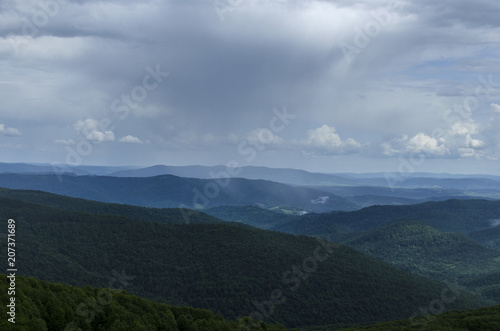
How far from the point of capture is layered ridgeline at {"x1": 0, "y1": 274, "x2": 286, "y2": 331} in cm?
5774

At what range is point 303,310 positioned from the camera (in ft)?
609

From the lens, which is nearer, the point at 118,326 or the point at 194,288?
the point at 118,326

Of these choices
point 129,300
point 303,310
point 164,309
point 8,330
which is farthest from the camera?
point 303,310

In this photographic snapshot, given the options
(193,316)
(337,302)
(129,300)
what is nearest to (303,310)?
(337,302)

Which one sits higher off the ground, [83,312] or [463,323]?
[83,312]

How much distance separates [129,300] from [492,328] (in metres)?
79.8

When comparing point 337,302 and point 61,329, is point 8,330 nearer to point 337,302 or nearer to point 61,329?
point 61,329

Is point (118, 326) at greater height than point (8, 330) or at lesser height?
lesser

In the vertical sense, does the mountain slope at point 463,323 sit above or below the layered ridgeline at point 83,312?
below

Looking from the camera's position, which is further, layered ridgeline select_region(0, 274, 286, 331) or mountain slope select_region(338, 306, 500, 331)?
mountain slope select_region(338, 306, 500, 331)

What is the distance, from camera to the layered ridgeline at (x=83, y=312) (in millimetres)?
57744

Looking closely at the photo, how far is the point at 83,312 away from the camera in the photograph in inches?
2621

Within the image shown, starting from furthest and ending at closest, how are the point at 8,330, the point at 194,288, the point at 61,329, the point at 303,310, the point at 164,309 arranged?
the point at 194,288, the point at 303,310, the point at 164,309, the point at 61,329, the point at 8,330

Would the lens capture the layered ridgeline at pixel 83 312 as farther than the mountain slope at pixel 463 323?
No
